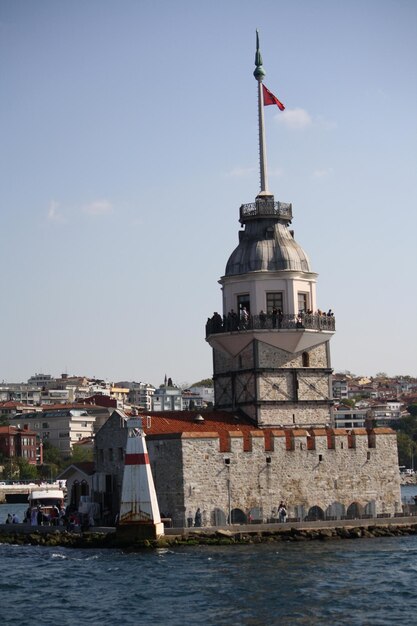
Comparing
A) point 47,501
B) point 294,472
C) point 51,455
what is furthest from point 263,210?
point 51,455

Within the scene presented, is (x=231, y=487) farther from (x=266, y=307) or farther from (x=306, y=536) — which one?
(x=266, y=307)

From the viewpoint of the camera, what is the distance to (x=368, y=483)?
185 ft

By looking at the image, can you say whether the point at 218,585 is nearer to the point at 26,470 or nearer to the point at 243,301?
the point at 243,301

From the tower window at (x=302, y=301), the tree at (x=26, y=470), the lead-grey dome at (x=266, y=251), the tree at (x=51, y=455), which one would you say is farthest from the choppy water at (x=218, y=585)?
the tree at (x=51, y=455)

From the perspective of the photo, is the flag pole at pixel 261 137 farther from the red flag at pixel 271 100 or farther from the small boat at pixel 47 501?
the small boat at pixel 47 501

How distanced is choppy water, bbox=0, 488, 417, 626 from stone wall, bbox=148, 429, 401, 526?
11.2 ft

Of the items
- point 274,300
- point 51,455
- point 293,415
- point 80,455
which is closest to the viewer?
point 293,415

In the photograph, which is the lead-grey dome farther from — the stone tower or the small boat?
the small boat

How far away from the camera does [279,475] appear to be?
54469mm

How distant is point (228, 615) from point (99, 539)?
15298 millimetres

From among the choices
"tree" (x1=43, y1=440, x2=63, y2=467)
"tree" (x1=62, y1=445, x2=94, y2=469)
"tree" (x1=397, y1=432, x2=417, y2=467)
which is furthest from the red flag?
"tree" (x1=397, y1=432, x2=417, y2=467)

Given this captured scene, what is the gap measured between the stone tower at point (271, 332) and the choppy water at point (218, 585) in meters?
8.44

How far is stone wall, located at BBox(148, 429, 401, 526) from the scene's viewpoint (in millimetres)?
52531

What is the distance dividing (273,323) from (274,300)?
1.42 metres
